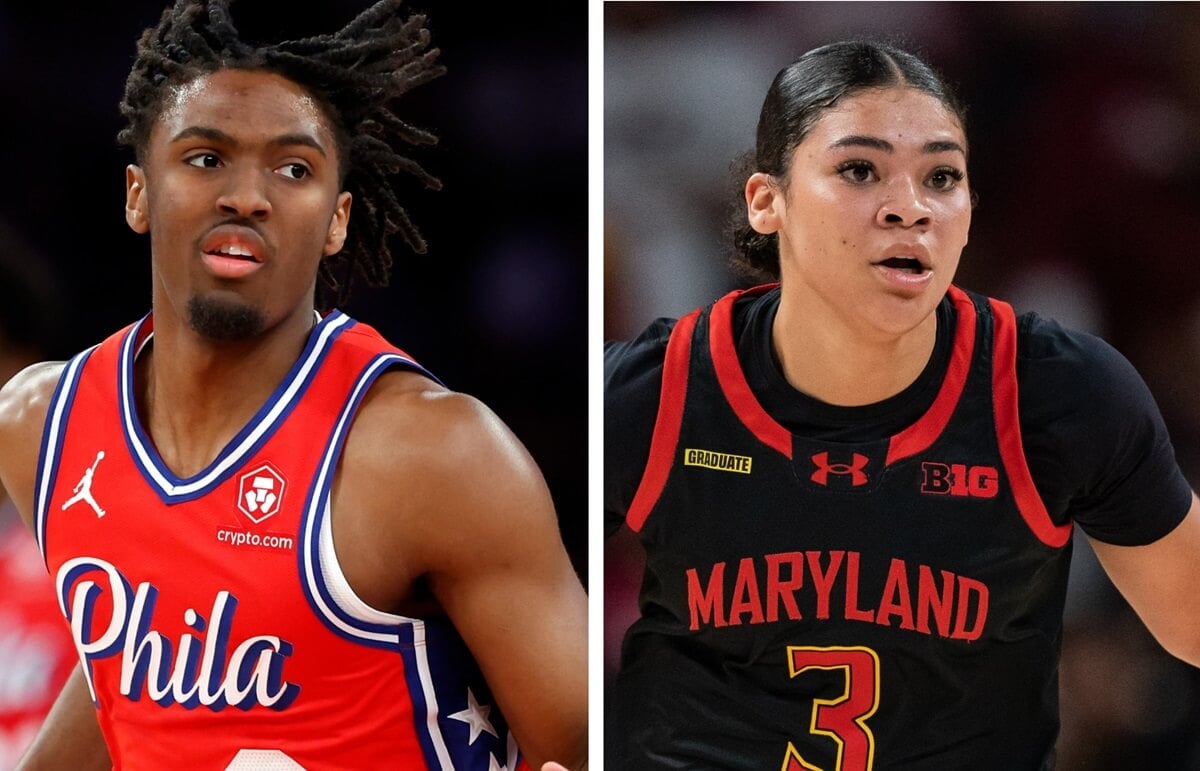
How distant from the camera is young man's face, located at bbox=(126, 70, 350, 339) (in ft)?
5.59

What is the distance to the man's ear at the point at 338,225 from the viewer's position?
1.79 metres

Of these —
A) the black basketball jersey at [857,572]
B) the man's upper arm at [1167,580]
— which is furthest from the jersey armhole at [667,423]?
the man's upper arm at [1167,580]

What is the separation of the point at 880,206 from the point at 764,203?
175mm

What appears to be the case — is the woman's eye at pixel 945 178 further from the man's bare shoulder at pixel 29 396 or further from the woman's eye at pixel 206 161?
the man's bare shoulder at pixel 29 396

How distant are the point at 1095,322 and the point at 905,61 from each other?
1.51ft

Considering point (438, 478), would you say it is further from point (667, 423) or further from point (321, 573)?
point (667, 423)

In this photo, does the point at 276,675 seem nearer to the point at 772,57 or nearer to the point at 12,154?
the point at 12,154

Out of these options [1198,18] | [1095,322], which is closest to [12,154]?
[1095,322]

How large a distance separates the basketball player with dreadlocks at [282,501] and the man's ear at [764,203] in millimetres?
466

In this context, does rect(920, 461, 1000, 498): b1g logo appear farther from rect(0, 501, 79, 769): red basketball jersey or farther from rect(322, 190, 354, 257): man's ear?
rect(0, 501, 79, 769): red basketball jersey

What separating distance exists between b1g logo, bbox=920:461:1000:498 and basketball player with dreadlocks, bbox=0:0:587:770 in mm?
519

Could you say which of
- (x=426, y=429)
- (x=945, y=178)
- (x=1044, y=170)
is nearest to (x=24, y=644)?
(x=426, y=429)

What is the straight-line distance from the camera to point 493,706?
179cm

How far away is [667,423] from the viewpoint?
1.85m
